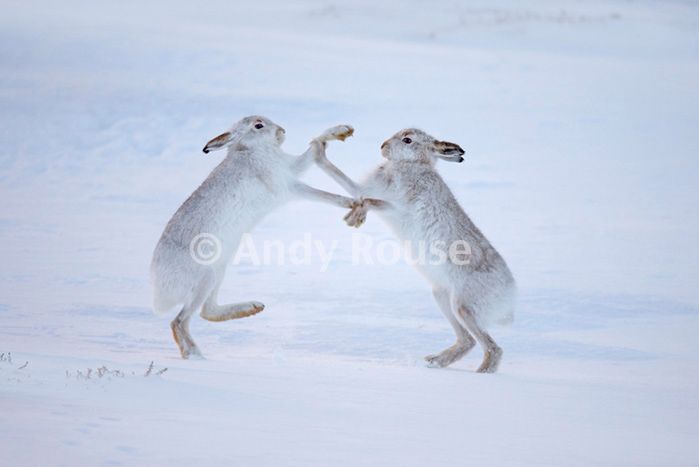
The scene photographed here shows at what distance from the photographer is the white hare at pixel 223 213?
7.05 m

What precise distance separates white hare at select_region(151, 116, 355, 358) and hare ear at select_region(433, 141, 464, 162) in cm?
64

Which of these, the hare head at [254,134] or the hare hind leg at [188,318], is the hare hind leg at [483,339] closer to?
the hare hind leg at [188,318]

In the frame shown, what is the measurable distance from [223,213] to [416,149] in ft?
4.56

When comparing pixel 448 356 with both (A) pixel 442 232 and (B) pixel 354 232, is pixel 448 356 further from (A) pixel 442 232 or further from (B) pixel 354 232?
(B) pixel 354 232

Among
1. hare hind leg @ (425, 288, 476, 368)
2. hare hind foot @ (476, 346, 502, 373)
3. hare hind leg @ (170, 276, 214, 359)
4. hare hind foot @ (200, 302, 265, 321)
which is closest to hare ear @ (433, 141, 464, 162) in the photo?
hare hind leg @ (425, 288, 476, 368)

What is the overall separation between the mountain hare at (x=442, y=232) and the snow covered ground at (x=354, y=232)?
0.47 m

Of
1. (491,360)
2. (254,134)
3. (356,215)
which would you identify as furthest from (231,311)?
(491,360)

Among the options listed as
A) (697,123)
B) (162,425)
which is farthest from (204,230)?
(697,123)

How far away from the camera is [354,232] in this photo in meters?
11.7

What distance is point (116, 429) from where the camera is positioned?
14.2ft

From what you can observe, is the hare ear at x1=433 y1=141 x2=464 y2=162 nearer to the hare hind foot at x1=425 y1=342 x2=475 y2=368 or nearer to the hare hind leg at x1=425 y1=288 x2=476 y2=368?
the hare hind leg at x1=425 y1=288 x2=476 y2=368

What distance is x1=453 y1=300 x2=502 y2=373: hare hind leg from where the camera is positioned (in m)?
6.83

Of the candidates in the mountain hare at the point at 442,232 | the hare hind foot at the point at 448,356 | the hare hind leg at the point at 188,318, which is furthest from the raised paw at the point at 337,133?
the hare hind foot at the point at 448,356

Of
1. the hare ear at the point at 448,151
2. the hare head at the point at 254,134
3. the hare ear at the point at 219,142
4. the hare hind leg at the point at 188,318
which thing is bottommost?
the hare hind leg at the point at 188,318
